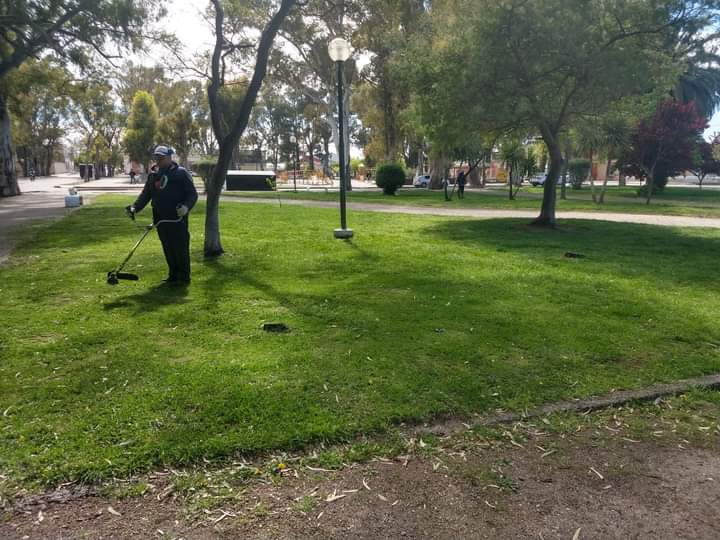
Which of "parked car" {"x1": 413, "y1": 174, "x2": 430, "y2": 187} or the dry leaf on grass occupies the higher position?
"parked car" {"x1": 413, "y1": 174, "x2": 430, "y2": 187}

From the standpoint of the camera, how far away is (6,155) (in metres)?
25.2

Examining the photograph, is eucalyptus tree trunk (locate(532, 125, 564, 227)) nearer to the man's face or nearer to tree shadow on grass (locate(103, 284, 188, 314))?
the man's face

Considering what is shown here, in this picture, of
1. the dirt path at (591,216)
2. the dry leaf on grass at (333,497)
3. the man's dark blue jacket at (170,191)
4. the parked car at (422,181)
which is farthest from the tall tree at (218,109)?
the parked car at (422,181)

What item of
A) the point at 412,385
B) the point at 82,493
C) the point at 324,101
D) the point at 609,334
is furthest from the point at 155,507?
the point at 324,101

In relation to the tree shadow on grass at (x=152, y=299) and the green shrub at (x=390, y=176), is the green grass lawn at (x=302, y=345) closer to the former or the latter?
the tree shadow on grass at (x=152, y=299)

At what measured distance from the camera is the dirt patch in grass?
8.42ft

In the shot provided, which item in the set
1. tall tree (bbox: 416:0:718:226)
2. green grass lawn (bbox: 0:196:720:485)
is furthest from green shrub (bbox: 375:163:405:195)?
green grass lawn (bbox: 0:196:720:485)

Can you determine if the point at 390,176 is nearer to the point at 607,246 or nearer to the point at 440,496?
the point at 607,246

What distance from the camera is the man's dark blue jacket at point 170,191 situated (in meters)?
6.90

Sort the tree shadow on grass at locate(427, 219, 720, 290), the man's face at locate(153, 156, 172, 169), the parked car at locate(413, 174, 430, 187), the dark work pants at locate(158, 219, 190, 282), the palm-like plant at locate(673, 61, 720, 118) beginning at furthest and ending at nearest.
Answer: the parked car at locate(413, 174, 430, 187)
the palm-like plant at locate(673, 61, 720, 118)
the tree shadow on grass at locate(427, 219, 720, 290)
the dark work pants at locate(158, 219, 190, 282)
the man's face at locate(153, 156, 172, 169)

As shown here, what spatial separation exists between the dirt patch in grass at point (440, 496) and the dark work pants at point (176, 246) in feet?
14.8

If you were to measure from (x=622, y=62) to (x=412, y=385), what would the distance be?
11766 millimetres

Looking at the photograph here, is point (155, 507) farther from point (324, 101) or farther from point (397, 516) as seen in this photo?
point (324, 101)

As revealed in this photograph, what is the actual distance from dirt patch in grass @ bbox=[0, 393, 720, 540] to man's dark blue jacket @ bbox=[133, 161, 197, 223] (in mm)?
4608
